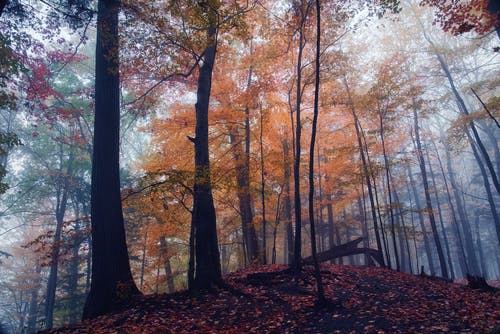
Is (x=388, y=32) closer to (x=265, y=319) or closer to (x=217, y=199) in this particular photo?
(x=217, y=199)

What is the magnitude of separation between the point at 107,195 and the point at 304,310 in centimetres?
569

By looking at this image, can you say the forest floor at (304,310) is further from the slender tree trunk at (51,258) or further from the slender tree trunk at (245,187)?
the slender tree trunk at (51,258)

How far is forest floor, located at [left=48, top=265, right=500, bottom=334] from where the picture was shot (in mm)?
5617

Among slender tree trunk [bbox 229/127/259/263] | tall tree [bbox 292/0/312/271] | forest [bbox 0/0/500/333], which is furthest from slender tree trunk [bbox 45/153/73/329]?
tall tree [bbox 292/0/312/271]

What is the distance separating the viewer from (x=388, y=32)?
19.3 meters

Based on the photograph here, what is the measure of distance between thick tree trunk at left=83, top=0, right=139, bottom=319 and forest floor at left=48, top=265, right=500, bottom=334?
2.11 ft

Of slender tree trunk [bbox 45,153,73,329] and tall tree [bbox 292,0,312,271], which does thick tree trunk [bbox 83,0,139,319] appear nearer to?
tall tree [bbox 292,0,312,271]

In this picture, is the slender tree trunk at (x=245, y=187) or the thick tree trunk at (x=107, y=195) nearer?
the thick tree trunk at (x=107, y=195)

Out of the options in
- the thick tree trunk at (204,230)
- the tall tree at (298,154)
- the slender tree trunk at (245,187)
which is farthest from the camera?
the slender tree trunk at (245,187)

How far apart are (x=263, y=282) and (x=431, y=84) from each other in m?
18.3

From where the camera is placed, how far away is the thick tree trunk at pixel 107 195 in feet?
22.7

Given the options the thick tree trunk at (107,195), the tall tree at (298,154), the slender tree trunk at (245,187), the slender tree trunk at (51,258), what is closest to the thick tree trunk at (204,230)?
the thick tree trunk at (107,195)

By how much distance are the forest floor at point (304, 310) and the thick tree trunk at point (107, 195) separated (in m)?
0.64

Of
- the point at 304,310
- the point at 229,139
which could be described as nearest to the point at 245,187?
the point at 229,139
